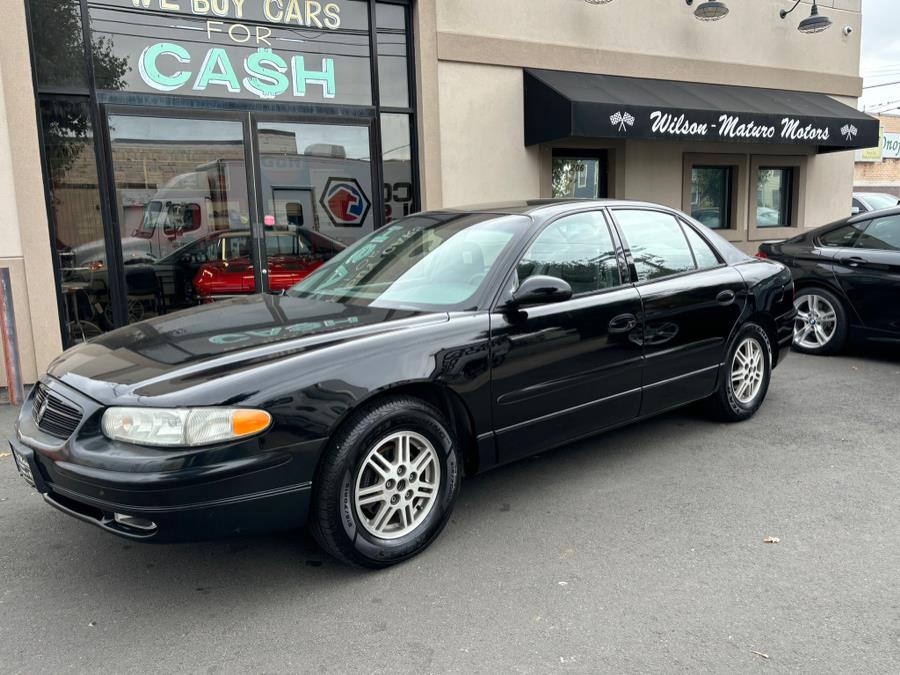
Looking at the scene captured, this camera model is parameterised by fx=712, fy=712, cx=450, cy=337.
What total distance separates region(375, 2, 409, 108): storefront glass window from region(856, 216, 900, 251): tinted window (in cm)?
528

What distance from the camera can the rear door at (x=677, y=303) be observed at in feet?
14.1

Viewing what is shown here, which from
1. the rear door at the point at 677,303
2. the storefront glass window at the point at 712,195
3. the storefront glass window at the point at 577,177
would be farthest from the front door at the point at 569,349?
the storefront glass window at the point at 712,195

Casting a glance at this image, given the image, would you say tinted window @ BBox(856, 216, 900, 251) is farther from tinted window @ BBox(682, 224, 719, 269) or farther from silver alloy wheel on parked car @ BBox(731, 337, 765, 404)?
tinted window @ BBox(682, 224, 719, 269)

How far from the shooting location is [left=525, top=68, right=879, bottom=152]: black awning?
872 cm

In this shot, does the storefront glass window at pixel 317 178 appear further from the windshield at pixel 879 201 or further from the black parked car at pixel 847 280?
the windshield at pixel 879 201

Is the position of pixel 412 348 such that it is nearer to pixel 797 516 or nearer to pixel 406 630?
pixel 406 630

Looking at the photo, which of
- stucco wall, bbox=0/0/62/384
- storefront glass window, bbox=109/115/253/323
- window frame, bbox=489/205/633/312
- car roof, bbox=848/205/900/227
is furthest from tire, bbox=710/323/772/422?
stucco wall, bbox=0/0/62/384

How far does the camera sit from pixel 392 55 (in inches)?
339

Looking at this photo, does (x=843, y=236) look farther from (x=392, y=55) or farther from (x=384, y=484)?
(x=384, y=484)

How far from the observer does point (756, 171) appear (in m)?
11.8

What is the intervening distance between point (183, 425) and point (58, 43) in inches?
231

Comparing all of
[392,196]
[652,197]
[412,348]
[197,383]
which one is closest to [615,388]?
[412,348]

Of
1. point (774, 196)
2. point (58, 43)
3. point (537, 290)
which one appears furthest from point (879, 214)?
point (58, 43)

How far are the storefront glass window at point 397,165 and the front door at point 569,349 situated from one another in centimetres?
490
